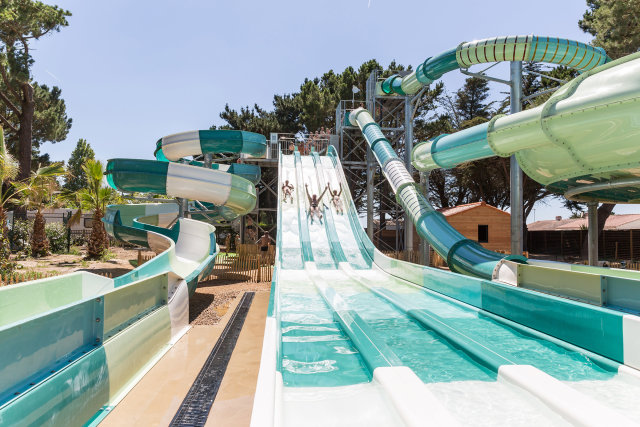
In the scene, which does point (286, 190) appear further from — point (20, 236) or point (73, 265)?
point (20, 236)

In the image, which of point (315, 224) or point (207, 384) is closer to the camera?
point (207, 384)

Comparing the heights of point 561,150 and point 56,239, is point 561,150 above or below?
above

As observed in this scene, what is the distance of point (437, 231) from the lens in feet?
25.9

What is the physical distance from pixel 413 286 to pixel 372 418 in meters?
4.60

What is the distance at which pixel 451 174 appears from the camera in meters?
25.9

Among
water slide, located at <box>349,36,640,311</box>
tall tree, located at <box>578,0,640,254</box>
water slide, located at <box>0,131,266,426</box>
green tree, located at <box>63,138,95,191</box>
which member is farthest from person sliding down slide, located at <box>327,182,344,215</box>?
→ green tree, located at <box>63,138,95,191</box>

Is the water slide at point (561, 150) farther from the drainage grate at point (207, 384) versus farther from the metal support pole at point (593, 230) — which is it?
the drainage grate at point (207, 384)

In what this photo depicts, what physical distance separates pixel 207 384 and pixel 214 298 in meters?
4.63

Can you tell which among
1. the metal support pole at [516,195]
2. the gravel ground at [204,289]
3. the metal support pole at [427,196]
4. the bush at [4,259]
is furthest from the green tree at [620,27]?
the bush at [4,259]

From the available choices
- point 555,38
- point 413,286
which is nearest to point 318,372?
point 413,286

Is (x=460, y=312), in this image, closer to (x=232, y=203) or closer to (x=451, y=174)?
(x=232, y=203)

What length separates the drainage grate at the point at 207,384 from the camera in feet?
10.0

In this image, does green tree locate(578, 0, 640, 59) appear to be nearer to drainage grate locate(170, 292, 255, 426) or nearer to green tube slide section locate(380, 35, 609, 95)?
green tube slide section locate(380, 35, 609, 95)

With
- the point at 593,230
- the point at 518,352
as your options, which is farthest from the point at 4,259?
the point at 593,230
